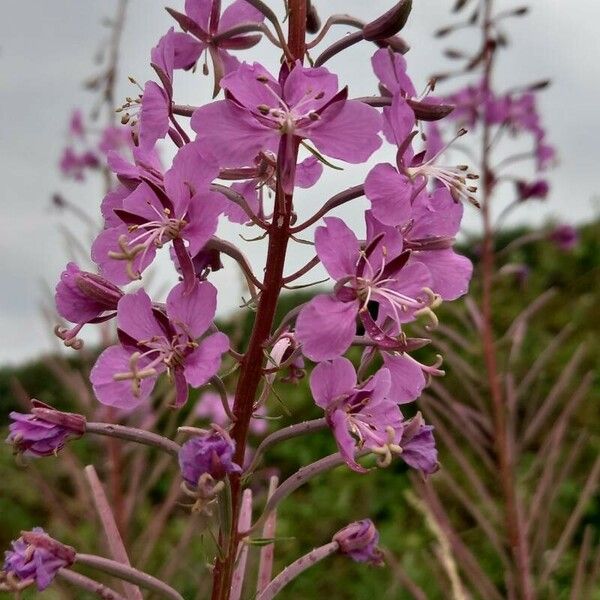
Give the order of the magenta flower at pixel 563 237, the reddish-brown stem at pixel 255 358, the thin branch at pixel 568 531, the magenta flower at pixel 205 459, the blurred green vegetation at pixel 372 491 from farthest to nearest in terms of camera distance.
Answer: the blurred green vegetation at pixel 372 491, the magenta flower at pixel 563 237, the thin branch at pixel 568 531, the reddish-brown stem at pixel 255 358, the magenta flower at pixel 205 459

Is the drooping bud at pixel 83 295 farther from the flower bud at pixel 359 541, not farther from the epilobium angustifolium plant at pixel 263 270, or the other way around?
the flower bud at pixel 359 541

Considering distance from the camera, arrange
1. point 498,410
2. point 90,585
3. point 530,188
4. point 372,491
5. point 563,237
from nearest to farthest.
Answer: point 90,585, point 498,410, point 530,188, point 563,237, point 372,491

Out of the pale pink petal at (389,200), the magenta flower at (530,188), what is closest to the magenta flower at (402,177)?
the pale pink petal at (389,200)

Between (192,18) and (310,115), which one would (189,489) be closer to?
(310,115)

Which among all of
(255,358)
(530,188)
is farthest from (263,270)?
(530,188)

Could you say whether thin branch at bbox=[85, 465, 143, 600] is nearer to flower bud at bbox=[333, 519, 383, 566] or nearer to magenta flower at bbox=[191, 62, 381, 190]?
flower bud at bbox=[333, 519, 383, 566]

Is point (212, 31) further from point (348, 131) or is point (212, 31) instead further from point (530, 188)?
point (530, 188)
